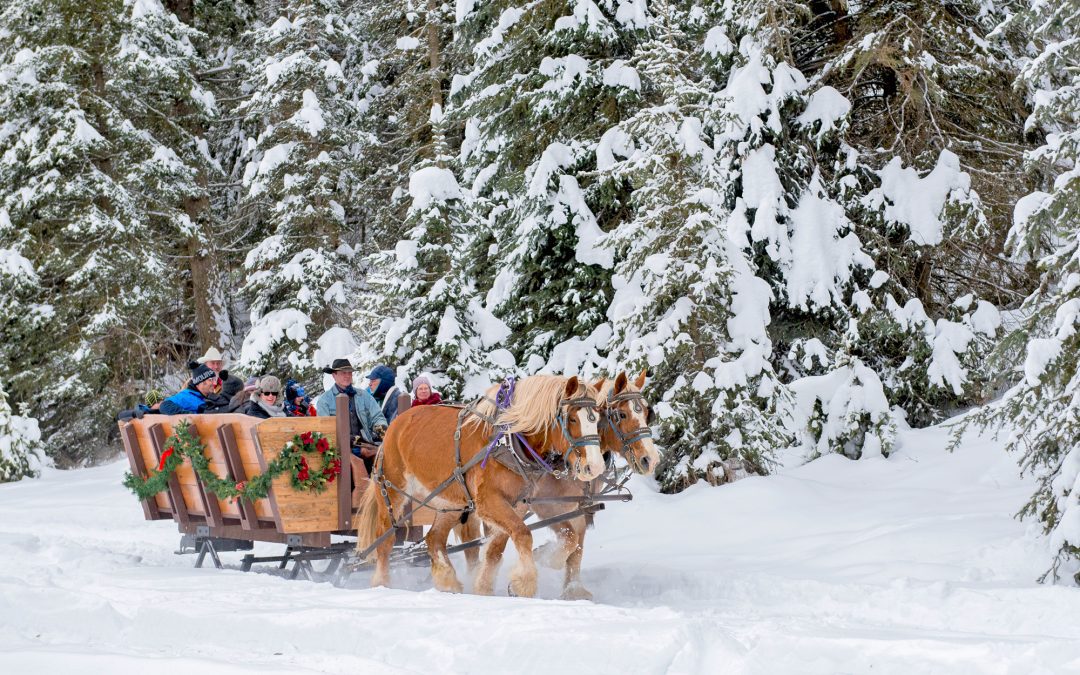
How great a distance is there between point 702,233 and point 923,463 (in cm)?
362

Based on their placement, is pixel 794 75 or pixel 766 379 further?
pixel 794 75

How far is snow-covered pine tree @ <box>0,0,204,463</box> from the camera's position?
22172mm

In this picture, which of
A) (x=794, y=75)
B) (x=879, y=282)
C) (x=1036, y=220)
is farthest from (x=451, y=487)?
(x=794, y=75)

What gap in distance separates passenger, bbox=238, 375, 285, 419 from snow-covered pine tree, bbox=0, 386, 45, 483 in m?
12.1

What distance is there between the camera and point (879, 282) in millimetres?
12078

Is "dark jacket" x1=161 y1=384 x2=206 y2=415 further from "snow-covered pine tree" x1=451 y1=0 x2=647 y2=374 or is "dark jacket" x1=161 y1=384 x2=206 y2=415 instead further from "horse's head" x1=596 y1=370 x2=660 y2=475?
"snow-covered pine tree" x1=451 y1=0 x2=647 y2=374

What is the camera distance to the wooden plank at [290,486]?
8.48 m

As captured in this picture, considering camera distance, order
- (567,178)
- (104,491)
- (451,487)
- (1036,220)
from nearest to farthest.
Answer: (1036,220), (451,487), (567,178), (104,491)

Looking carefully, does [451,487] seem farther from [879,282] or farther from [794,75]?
[794,75]

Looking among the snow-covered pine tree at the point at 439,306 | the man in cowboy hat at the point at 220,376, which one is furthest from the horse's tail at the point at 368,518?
the snow-covered pine tree at the point at 439,306

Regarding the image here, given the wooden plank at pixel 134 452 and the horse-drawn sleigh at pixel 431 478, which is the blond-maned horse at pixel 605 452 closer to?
the horse-drawn sleigh at pixel 431 478

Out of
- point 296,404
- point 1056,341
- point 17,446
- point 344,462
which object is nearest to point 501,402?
point 344,462

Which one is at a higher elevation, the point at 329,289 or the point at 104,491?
the point at 329,289

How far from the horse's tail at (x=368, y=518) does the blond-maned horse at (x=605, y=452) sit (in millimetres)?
1366
